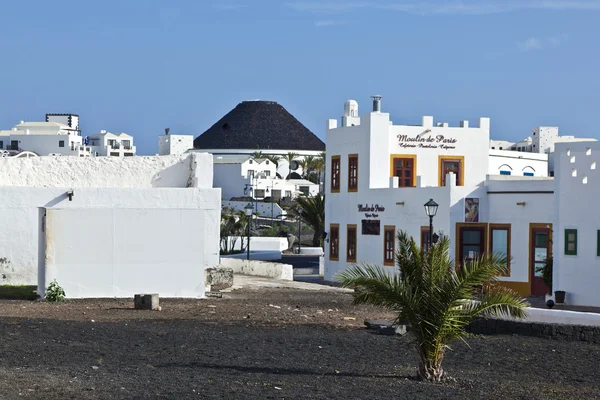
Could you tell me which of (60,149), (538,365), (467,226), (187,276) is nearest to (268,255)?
(467,226)

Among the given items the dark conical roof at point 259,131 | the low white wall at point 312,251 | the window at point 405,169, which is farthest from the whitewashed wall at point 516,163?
the dark conical roof at point 259,131

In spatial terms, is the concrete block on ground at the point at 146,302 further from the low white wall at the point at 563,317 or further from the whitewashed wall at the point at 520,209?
the whitewashed wall at the point at 520,209

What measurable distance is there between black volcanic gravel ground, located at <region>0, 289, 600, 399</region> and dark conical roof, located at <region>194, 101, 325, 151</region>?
422 feet

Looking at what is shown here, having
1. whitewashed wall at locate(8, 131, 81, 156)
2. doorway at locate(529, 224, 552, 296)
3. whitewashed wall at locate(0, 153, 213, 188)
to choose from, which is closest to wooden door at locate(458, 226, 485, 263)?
doorway at locate(529, 224, 552, 296)

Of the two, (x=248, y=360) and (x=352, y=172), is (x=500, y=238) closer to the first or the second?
(x=352, y=172)

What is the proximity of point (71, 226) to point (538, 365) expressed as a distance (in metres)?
11.6

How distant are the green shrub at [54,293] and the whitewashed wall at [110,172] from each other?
4185 millimetres

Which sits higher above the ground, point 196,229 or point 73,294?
point 196,229

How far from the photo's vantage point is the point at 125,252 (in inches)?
905

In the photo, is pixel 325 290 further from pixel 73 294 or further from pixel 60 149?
pixel 60 149

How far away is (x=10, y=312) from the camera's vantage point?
1977cm

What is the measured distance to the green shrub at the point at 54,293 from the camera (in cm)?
2228

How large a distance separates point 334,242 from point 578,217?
46.5 ft

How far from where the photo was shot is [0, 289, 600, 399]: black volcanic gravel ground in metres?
11.6
